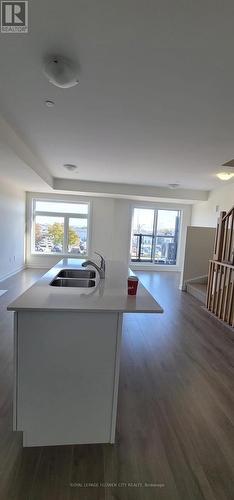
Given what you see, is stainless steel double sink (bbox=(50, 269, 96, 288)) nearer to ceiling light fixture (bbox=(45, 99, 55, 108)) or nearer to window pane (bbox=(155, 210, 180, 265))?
ceiling light fixture (bbox=(45, 99, 55, 108))

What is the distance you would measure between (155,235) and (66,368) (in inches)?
276

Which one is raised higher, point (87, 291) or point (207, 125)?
point (207, 125)

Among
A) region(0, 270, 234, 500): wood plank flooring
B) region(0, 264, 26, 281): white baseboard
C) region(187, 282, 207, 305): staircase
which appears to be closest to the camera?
region(0, 270, 234, 500): wood plank flooring

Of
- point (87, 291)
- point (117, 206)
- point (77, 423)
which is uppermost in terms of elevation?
point (117, 206)

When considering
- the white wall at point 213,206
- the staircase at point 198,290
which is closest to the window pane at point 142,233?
the white wall at point 213,206

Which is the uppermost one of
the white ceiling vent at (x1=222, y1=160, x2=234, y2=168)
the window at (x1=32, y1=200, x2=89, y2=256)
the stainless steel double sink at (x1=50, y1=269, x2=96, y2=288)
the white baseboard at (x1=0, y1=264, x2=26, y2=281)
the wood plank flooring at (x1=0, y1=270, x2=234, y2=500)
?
the white ceiling vent at (x1=222, y1=160, x2=234, y2=168)

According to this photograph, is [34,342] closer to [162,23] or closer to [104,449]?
[104,449]

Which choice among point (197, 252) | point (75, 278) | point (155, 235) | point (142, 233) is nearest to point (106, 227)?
point (142, 233)

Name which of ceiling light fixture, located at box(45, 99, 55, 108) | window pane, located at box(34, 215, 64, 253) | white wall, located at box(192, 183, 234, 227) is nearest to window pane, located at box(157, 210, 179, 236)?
white wall, located at box(192, 183, 234, 227)

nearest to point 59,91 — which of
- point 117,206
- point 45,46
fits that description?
point 45,46

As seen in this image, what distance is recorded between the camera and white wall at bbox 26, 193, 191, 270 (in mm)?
7465

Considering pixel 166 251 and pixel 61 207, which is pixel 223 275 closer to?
pixel 166 251

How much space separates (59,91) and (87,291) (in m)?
1.80

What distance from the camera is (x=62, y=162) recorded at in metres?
4.71
